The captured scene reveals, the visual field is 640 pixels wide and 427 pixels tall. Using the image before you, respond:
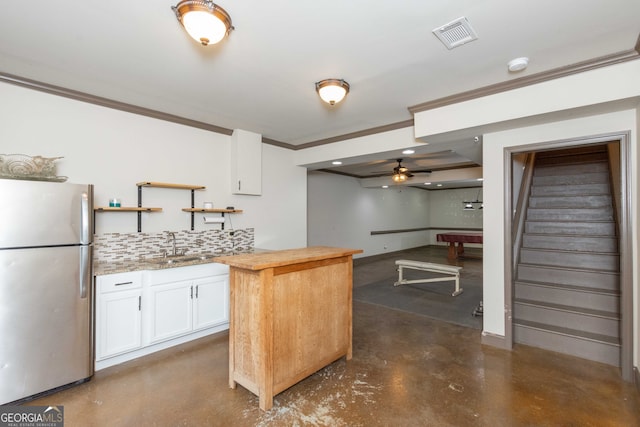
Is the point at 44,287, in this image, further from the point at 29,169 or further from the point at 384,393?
the point at 384,393

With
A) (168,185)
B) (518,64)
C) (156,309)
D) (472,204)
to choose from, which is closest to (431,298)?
(518,64)

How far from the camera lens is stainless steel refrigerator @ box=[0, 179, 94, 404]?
6.93 feet

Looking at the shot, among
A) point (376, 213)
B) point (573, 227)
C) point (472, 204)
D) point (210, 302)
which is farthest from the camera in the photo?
point (472, 204)

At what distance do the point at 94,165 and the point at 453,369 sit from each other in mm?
4073

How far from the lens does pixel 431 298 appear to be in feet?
16.3

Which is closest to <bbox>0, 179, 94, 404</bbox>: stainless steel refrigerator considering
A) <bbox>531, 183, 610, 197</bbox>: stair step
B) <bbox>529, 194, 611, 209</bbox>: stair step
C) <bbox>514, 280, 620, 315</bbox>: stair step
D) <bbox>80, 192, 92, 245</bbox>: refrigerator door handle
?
<bbox>80, 192, 92, 245</bbox>: refrigerator door handle

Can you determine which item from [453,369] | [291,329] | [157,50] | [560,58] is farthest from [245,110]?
[453,369]

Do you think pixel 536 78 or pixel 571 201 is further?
pixel 571 201

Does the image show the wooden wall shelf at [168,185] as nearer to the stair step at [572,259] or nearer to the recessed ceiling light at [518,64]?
the recessed ceiling light at [518,64]

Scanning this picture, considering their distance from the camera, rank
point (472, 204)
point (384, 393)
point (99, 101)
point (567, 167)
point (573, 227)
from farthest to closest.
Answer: point (472, 204) → point (567, 167) → point (573, 227) → point (99, 101) → point (384, 393)

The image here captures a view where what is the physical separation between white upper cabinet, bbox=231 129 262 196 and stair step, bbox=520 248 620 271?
150 inches

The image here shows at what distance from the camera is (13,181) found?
2117 mm

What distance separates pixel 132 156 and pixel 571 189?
234 inches

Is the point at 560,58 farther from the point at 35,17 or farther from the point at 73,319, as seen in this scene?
the point at 73,319
